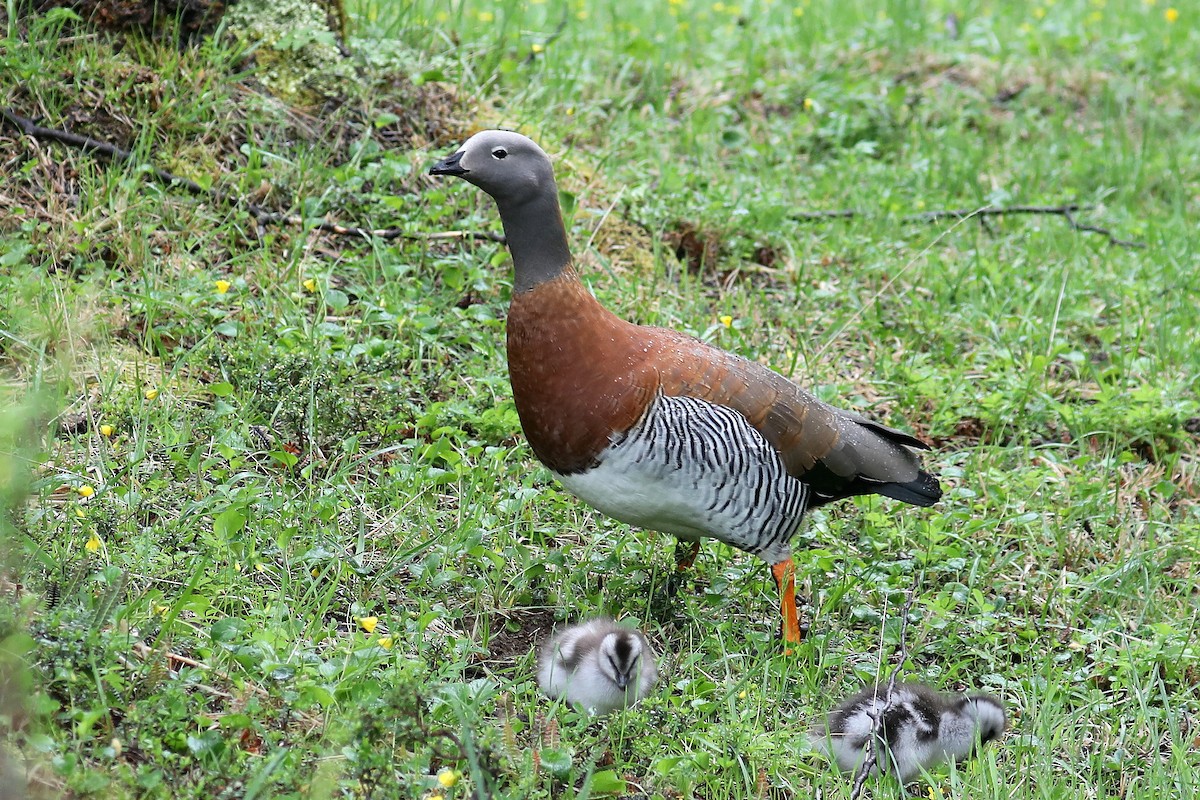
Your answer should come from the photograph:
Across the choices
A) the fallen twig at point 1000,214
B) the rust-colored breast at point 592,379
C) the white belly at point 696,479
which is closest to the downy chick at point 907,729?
the white belly at point 696,479

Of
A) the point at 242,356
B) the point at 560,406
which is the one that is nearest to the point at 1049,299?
the point at 560,406

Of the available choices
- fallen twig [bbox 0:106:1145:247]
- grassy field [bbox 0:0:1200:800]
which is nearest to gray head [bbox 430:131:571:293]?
grassy field [bbox 0:0:1200:800]

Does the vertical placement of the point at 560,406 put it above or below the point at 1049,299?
above

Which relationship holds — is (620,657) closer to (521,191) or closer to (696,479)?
(696,479)

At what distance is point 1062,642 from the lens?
473 cm

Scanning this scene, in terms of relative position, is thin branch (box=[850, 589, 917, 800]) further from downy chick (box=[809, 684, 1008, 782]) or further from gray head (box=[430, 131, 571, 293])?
gray head (box=[430, 131, 571, 293])

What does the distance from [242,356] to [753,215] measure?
2.84 metres

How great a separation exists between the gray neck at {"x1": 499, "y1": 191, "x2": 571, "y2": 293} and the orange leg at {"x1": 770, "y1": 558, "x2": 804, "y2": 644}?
1274mm

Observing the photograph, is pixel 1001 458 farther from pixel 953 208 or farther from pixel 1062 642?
pixel 953 208

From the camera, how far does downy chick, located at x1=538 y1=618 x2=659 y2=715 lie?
3.82 m

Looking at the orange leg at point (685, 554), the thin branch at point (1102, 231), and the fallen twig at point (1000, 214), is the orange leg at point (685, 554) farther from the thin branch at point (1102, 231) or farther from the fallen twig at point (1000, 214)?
the thin branch at point (1102, 231)

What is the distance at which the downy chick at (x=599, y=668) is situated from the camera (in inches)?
150

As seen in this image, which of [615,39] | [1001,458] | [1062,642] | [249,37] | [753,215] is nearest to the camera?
[1062,642]

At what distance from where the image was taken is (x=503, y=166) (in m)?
4.31
